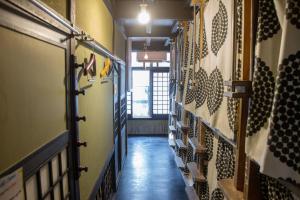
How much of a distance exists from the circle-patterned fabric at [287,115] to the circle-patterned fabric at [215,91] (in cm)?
119

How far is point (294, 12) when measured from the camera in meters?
0.97

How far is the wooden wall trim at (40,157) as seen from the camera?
1.07 metres

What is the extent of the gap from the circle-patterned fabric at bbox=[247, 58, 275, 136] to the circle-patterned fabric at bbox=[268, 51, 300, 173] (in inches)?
8.0

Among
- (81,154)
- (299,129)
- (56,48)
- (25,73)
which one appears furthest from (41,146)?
(299,129)

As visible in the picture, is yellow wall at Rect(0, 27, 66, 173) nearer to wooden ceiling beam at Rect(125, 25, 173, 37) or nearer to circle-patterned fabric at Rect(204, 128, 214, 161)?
circle-patterned fabric at Rect(204, 128, 214, 161)

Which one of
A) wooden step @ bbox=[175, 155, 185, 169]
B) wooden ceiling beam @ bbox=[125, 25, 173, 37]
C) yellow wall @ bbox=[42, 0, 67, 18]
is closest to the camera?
yellow wall @ bbox=[42, 0, 67, 18]

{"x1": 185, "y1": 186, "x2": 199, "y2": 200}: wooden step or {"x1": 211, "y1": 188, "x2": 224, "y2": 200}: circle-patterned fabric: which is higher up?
{"x1": 211, "y1": 188, "x2": 224, "y2": 200}: circle-patterned fabric

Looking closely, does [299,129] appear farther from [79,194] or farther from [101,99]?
[101,99]

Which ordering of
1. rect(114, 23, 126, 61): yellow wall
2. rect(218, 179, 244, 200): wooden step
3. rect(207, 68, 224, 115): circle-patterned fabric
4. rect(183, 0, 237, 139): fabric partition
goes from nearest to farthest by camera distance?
rect(218, 179, 244, 200): wooden step < rect(183, 0, 237, 139): fabric partition < rect(207, 68, 224, 115): circle-patterned fabric < rect(114, 23, 126, 61): yellow wall

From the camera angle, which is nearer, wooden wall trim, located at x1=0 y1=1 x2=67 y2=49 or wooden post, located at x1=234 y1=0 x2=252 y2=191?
wooden wall trim, located at x1=0 y1=1 x2=67 y2=49

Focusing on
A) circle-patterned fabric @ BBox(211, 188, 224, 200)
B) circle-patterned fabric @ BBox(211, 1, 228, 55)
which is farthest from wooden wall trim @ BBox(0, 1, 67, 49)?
circle-patterned fabric @ BBox(211, 188, 224, 200)

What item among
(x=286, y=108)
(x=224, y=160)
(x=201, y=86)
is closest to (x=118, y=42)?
(x=201, y=86)

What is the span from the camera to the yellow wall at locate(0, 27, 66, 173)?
3.12 feet

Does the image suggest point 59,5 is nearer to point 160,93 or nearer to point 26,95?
point 26,95
